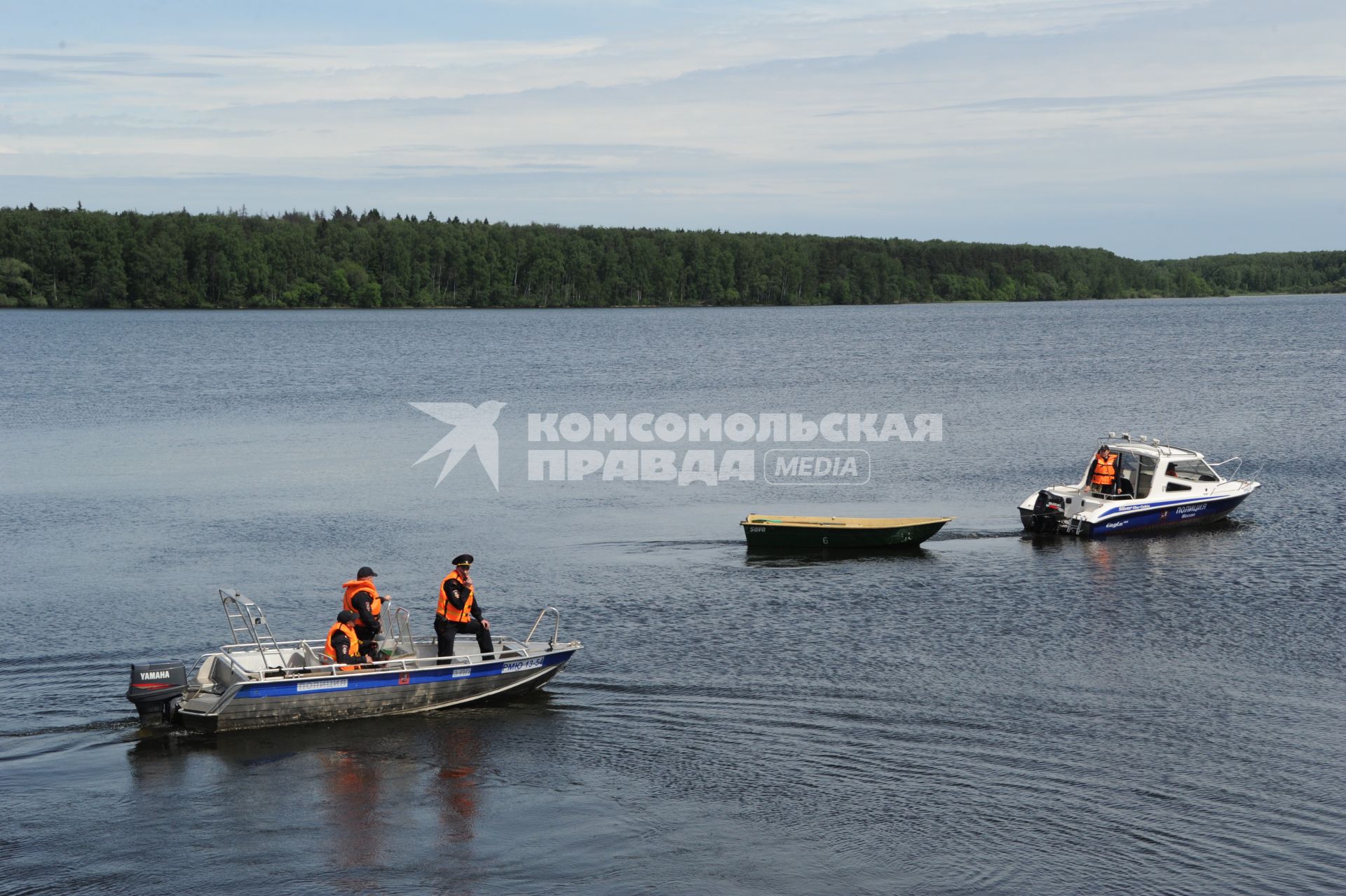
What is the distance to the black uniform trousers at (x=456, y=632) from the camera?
69.9 feet

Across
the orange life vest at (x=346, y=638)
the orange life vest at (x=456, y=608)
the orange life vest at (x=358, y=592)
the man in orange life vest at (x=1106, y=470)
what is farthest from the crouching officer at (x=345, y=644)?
the man in orange life vest at (x=1106, y=470)

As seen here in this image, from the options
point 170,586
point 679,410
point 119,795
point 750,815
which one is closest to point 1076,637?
point 750,815

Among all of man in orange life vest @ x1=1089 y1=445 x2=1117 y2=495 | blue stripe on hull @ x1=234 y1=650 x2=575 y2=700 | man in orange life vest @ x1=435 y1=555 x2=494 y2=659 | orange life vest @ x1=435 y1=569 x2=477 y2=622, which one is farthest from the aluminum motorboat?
man in orange life vest @ x1=1089 y1=445 x2=1117 y2=495

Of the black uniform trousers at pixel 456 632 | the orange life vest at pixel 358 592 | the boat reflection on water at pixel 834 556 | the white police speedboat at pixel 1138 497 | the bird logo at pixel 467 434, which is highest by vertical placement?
the bird logo at pixel 467 434

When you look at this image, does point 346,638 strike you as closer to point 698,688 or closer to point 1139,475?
point 698,688

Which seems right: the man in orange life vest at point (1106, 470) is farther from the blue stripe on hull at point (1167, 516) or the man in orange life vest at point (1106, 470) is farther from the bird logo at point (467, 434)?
the bird logo at point (467, 434)

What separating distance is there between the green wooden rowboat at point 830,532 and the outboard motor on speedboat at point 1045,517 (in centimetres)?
327

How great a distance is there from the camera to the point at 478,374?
90500 millimetres

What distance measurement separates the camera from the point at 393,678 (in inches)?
799

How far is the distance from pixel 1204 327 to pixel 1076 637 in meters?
146

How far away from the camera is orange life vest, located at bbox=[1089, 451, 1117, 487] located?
35.6 m

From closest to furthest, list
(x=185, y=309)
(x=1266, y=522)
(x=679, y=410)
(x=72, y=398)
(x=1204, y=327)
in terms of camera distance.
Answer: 1. (x=1266, y=522)
2. (x=679, y=410)
3. (x=72, y=398)
4. (x=1204, y=327)
5. (x=185, y=309)

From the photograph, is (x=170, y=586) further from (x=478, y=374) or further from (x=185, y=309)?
(x=185, y=309)

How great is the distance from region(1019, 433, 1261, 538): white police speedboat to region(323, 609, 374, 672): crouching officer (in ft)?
65.2
